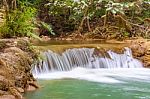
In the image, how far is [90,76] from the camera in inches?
522

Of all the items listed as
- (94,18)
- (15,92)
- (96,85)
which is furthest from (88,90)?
(94,18)

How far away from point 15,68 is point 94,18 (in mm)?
13588

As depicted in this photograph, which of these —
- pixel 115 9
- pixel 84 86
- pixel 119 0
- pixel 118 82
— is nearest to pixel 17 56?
pixel 84 86

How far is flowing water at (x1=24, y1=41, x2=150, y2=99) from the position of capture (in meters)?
10.0

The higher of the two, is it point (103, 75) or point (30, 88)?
point (30, 88)

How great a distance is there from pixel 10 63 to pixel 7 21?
3.06 m

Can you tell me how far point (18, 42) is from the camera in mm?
10492

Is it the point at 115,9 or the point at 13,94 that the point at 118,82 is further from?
the point at 115,9

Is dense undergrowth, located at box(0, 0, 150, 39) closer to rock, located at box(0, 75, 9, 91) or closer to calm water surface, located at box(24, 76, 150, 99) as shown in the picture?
calm water surface, located at box(24, 76, 150, 99)

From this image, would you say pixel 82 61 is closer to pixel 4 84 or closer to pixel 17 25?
pixel 17 25

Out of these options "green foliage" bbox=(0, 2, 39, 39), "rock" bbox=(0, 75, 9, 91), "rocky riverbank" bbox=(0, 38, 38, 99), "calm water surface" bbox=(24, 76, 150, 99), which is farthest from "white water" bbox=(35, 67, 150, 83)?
"rock" bbox=(0, 75, 9, 91)

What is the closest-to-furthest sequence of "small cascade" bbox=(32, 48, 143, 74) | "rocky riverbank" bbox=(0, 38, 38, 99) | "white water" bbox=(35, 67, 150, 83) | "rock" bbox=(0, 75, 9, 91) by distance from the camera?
"rock" bbox=(0, 75, 9, 91)
"rocky riverbank" bbox=(0, 38, 38, 99)
"white water" bbox=(35, 67, 150, 83)
"small cascade" bbox=(32, 48, 143, 74)

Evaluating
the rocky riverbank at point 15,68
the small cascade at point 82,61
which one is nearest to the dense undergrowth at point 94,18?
the small cascade at point 82,61

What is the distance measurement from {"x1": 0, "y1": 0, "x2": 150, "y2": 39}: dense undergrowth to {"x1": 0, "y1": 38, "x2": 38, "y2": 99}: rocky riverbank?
9206 millimetres
